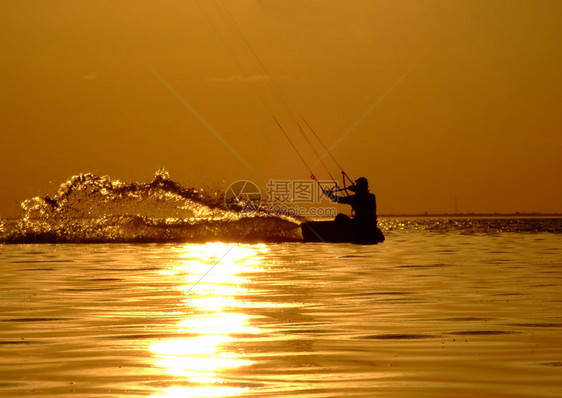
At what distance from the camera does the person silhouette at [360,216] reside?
42.0 metres

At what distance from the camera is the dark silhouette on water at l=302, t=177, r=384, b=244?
4209cm

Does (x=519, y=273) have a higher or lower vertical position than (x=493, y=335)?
lower

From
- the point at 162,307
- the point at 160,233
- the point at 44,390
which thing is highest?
the point at 44,390

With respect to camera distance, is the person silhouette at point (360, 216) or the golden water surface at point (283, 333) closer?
the golden water surface at point (283, 333)

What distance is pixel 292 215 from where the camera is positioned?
60.8 meters

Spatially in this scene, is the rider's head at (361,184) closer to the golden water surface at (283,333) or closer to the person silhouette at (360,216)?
the person silhouette at (360,216)

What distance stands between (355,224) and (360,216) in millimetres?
862

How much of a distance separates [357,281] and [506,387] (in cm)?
1356

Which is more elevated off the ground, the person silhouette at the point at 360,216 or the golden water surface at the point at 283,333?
the golden water surface at the point at 283,333

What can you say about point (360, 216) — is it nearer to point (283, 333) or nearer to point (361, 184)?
point (361, 184)

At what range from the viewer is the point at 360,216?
1687 inches

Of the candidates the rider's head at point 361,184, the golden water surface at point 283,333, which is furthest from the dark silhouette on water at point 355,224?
the golden water surface at point 283,333

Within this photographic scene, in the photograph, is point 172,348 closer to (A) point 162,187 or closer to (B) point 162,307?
(B) point 162,307

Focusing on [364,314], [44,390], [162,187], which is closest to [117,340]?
[44,390]
